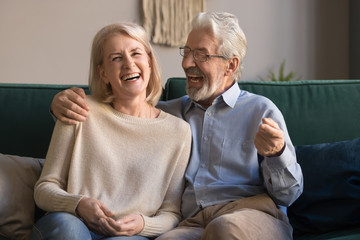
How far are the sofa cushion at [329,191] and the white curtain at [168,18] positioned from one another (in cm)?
231

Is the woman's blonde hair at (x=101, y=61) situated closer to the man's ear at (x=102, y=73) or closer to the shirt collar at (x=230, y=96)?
the man's ear at (x=102, y=73)

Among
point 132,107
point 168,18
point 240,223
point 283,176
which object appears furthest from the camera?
point 168,18

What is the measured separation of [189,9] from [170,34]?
280 mm

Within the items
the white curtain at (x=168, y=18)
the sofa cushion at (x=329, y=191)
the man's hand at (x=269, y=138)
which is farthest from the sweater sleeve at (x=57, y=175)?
the white curtain at (x=168, y=18)

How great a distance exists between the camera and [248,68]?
13.9ft

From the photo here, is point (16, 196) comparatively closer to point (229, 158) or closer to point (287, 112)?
point (229, 158)

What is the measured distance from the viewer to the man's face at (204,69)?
1.87 metres

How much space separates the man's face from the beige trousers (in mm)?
453

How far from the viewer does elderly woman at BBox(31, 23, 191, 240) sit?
155 centimetres

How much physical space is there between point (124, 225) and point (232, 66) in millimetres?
807

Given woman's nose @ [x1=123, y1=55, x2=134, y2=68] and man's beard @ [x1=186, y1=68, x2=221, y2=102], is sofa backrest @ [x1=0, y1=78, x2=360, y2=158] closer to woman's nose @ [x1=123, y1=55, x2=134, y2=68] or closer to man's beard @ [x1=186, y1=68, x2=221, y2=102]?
man's beard @ [x1=186, y1=68, x2=221, y2=102]

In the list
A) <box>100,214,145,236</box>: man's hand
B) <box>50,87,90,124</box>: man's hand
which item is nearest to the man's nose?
<box>50,87,90,124</box>: man's hand

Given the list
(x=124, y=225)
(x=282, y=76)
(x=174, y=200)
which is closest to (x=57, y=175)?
(x=124, y=225)

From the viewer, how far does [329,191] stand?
5.72 feet
